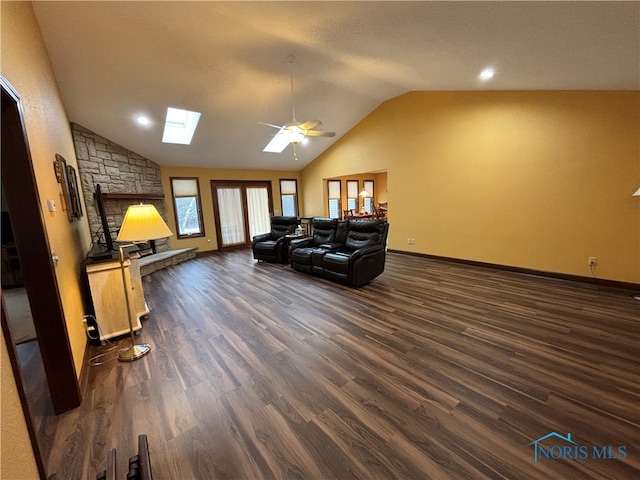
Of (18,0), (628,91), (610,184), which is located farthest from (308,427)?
(628,91)

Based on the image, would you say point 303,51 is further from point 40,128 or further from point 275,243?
point 275,243

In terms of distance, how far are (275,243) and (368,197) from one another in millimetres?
5895

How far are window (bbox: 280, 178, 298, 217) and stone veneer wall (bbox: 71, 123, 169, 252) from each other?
11.7 ft

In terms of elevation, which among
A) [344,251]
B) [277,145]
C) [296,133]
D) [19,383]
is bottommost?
[344,251]

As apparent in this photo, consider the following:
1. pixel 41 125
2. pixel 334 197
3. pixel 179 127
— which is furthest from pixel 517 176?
pixel 179 127

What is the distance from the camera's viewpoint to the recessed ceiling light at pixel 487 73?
3354mm

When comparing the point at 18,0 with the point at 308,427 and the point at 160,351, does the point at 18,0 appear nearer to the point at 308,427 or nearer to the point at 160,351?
the point at 160,351

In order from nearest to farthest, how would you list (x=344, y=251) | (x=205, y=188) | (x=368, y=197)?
1. (x=344, y=251)
2. (x=205, y=188)
3. (x=368, y=197)

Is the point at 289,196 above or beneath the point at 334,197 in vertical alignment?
above

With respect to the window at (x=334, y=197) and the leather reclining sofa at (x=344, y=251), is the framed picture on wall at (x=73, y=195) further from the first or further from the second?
the window at (x=334, y=197)

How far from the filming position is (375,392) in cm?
190

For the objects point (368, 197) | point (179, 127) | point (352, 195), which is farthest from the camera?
point (368, 197)

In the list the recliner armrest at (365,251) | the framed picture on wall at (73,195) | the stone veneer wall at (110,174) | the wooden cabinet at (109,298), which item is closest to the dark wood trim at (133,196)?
the stone veneer wall at (110,174)

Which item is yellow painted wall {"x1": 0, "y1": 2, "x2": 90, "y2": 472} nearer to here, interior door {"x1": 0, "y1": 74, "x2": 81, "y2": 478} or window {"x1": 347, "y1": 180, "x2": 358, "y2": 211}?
interior door {"x1": 0, "y1": 74, "x2": 81, "y2": 478}
